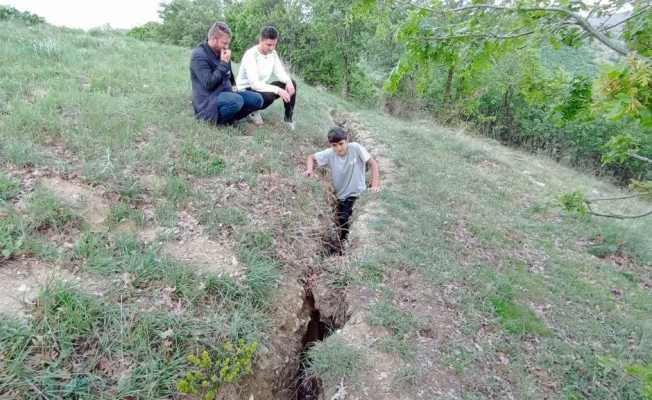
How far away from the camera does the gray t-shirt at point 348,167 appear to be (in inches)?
189

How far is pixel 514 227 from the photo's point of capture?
5.28 m

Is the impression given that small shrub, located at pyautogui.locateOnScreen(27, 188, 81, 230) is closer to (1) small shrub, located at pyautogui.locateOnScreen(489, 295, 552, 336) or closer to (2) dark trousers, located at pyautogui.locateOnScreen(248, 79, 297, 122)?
(2) dark trousers, located at pyautogui.locateOnScreen(248, 79, 297, 122)

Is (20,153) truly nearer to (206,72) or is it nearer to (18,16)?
(206,72)

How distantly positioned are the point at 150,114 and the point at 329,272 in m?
3.05

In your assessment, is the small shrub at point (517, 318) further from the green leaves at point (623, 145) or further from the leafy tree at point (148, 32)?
the leafy tree at point (148, 32)

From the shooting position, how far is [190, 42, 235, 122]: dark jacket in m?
4.55

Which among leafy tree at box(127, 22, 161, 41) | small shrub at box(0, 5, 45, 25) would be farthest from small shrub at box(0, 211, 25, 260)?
leafy tree at box(127, 22, 161, 41)

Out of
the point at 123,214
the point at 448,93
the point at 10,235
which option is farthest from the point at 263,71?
the point at 448,93

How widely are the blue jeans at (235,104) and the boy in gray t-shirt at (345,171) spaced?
1.09 metres

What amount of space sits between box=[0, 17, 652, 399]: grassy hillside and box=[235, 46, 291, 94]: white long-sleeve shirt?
60 centimetres

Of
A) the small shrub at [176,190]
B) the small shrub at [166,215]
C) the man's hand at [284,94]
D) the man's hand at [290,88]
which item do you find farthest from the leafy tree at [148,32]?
the small shrub at [166,215]

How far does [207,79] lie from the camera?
14.9ft

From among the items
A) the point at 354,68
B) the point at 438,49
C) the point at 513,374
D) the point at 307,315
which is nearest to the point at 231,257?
the point at 307,315

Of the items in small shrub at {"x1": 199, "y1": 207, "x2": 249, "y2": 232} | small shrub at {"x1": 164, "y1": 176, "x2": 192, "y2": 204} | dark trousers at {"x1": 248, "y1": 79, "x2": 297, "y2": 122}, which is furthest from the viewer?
dark trousers at {"x1": 248, "y1": 79, "x2": 297, "y2": 122}
